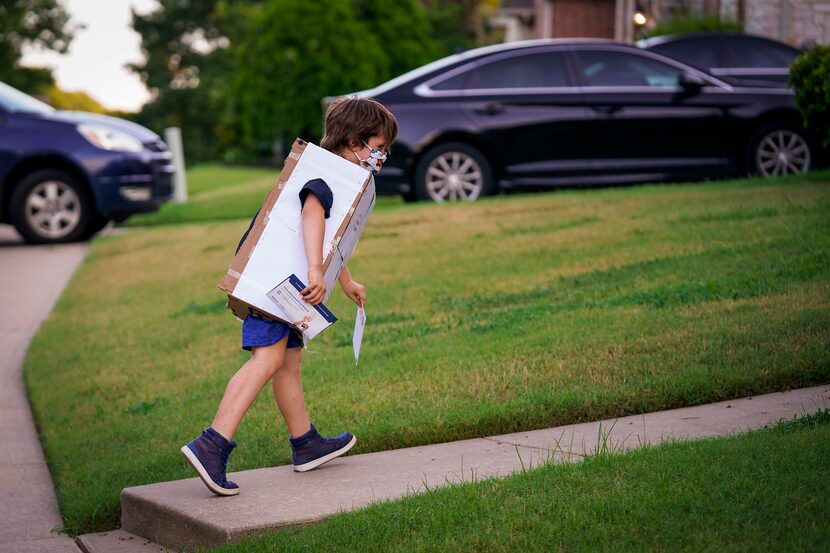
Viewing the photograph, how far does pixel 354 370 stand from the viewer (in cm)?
626

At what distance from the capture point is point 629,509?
3.69 meters

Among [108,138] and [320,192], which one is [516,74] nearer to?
[108,138]

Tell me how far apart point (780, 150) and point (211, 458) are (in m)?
9.54

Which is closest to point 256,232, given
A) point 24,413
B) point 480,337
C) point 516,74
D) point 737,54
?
point 480,337

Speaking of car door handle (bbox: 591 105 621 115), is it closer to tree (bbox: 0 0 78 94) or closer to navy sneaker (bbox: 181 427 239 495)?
navy sneaker (bbox: 181 427 239 495)

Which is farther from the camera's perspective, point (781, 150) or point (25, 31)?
point (25, 31)

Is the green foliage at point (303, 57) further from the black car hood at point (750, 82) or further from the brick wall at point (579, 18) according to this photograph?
the black car hood at point (750, 82)

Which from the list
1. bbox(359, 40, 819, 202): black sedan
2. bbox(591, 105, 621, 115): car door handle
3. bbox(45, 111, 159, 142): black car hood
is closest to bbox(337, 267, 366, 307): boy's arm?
bbox(359, 40, 819, 202): black sedan

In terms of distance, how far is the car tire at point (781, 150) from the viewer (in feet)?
41.2

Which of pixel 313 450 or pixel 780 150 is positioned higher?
pixel 780 150

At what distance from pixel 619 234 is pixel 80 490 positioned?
5117 mm

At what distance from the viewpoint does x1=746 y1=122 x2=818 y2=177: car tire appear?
12547mm

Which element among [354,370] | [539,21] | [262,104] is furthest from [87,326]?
[539,21]

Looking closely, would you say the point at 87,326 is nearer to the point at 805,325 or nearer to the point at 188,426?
the point at 188,426
